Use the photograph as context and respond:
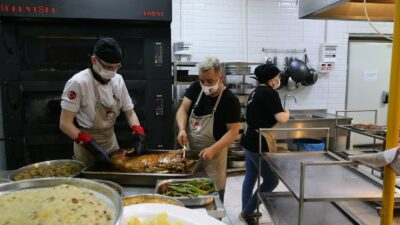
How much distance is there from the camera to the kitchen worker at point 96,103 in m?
1.84

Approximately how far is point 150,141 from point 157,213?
7.51ft

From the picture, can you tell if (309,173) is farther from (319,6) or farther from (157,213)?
(157,213)

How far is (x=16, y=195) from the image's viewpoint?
2.18 ft

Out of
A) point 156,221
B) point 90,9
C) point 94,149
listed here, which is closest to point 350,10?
point 156,221

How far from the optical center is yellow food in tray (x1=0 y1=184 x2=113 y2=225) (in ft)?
1.83

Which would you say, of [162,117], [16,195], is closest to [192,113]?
[162,117]

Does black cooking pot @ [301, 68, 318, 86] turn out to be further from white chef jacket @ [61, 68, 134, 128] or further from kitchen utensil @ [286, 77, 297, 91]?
white chef jacket @ [61, 68, 134, 128]

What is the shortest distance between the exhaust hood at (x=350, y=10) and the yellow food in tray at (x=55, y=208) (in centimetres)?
120

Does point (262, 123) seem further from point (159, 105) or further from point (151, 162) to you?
point (151, 162)

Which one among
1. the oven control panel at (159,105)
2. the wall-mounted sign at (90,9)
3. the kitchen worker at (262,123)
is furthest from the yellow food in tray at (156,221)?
the wall-mounted sign at (90,9)

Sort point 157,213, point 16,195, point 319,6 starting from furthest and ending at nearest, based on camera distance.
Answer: point 319,6 → point 157,213 → point 16,195

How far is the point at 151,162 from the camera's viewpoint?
1809mm

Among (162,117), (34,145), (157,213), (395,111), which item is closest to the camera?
(157,213)

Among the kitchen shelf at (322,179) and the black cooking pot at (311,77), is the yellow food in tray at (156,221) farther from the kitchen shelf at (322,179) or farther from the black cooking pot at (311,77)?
the black cooking pot at (311,77)
